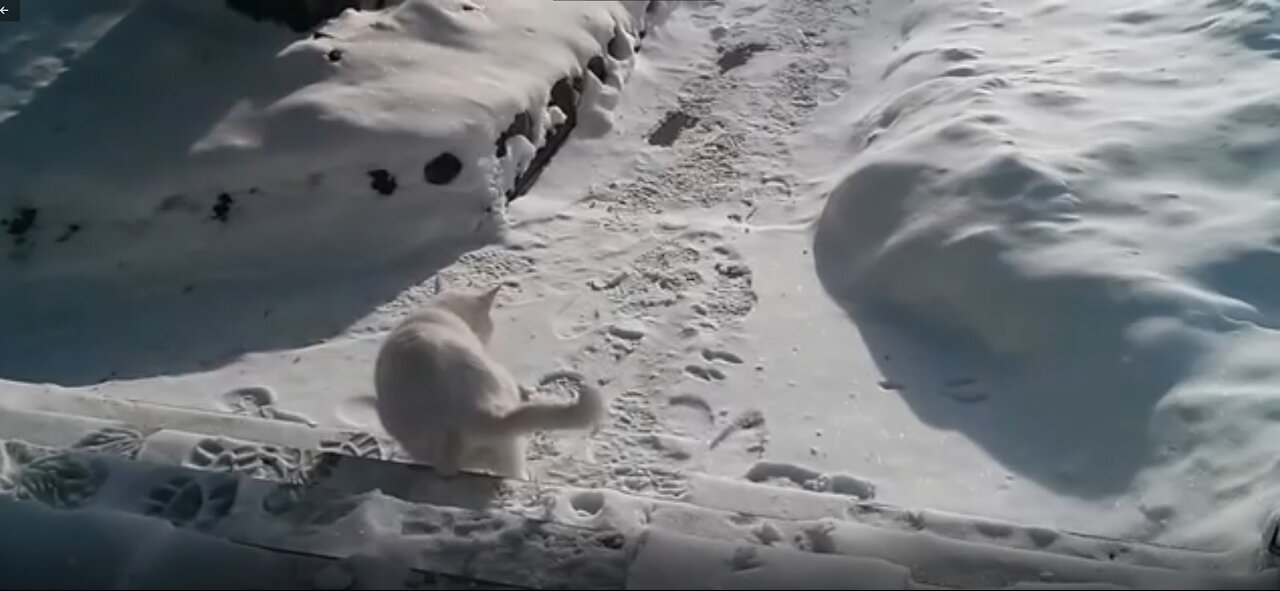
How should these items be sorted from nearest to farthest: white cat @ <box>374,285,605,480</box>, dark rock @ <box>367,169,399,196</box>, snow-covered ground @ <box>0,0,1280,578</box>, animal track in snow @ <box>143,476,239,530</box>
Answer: animal track in snow @ <box>143,476,239,530</box>, white cat @ <box>374,285,605,480</box>, snow-covered ground @ <box>0,0,1280,578</box>, dark rock @ <box>367,169,399,196</box>

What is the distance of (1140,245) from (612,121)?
2352 millimetres

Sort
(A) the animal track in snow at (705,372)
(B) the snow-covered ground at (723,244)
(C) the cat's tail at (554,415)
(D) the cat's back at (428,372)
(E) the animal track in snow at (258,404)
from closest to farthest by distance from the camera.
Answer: (C) the cat's tail at (554,415) → (D) the cat's back at (428,372) → (B) the snow-covered ground at (723,244) → (E) the animal track in snow at (258,404) → (A) the animal track in snow at (705,372)

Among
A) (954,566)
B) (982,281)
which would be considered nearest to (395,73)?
(982,281)

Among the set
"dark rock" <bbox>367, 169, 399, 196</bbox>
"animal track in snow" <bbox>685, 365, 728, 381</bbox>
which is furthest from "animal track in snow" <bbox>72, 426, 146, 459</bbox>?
"dark rock" <bbox>367, 169, 399, 196</bbox>

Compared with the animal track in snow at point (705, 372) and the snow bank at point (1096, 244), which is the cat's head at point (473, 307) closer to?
the animal track in snow at point (705, 372)

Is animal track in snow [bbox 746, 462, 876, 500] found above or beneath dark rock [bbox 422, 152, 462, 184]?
beneath

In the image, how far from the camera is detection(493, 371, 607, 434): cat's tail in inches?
98.3

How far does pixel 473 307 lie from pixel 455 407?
1.73 feet

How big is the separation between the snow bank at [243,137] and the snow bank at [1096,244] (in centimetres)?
142

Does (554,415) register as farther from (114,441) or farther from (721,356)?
(721,356)

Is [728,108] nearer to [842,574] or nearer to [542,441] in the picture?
[542,441]

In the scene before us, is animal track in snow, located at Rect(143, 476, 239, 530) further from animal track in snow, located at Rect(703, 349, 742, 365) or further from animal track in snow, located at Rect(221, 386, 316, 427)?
animal track in snow, located at Rect(703, 349, 742, 365)

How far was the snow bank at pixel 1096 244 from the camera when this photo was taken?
10.1 ft

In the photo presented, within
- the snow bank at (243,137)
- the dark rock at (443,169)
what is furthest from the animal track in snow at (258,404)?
the dark rock at (443,169)
